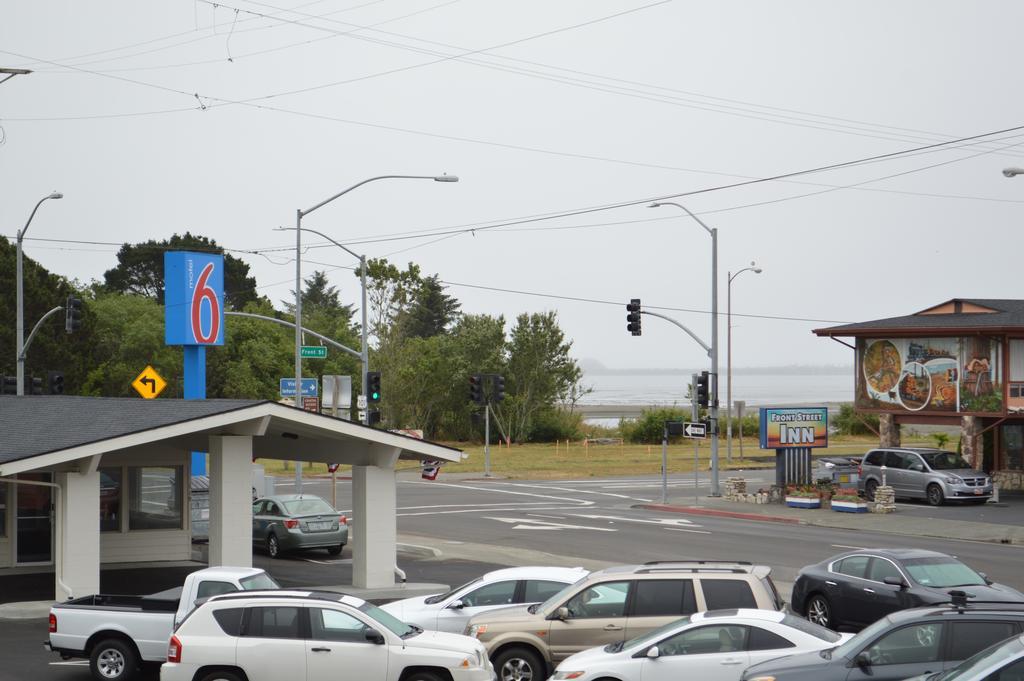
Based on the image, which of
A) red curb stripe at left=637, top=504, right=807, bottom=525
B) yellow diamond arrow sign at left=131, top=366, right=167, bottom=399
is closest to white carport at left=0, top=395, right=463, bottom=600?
yellow diamond arrow sign at left=131, top=366, right=167, bottom=399

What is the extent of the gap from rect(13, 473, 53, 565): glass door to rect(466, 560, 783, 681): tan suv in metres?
14.5

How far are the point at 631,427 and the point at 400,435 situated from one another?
6737 cm

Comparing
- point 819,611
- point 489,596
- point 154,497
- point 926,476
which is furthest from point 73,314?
point 819,611

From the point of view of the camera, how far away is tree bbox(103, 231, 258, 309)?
347ft

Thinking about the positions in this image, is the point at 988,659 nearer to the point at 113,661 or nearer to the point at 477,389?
the point at 113,661

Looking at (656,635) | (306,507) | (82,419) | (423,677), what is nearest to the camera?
(656,635)

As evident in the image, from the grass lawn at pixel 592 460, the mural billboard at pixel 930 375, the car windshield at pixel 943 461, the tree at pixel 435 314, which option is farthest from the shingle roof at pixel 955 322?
the tree at pixel 435 314

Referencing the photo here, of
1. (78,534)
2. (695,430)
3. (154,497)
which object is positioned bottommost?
(78,534)

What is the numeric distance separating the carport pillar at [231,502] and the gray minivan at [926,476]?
25.4 meters

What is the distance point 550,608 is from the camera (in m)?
14.2

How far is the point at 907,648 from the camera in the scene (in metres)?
11.0

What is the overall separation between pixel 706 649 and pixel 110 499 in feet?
58.8

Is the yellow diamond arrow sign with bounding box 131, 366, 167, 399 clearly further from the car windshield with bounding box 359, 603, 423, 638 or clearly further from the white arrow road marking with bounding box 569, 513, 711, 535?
the car windshield with bounding box 359, 603, 423, 638

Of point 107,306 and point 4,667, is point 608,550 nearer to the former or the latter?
point 4,667
